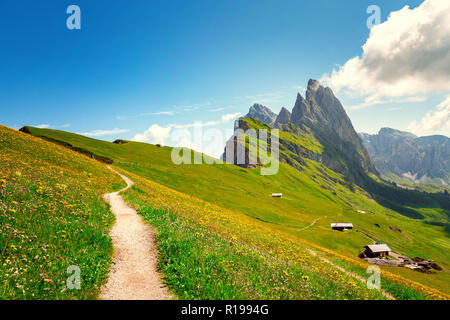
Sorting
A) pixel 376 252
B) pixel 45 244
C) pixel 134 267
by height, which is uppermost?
pixel 45 244

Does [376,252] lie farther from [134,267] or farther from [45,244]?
[45,244]

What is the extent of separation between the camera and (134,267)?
393 inches

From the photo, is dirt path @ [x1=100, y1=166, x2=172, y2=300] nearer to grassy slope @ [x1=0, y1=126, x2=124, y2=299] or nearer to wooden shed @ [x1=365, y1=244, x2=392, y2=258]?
grassy slope @ [x1=0, y1=126, x2=124, y2=299]

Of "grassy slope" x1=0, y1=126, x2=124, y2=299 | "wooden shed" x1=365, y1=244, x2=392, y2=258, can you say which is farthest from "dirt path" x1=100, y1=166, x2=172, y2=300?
"wooden shed" x1=365, y1=244, x2=392, y2=258

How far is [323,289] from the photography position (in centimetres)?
1015

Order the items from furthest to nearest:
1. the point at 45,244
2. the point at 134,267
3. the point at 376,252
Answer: the point at 376,252
the point at 134,267
the point at 45,244

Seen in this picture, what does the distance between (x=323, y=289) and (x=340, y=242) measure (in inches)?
2971

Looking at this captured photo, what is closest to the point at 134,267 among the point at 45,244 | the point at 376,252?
the point at 45,244

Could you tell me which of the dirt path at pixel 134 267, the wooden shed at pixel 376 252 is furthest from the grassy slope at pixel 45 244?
the wooden shed at pixel 376 252

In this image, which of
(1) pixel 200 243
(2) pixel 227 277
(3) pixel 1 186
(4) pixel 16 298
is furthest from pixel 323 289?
(3) pixel 1 186

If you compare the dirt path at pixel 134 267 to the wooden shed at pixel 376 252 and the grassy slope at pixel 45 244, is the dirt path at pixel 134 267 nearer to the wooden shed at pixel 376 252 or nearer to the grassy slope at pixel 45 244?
the grassy slope at pixel 45 244

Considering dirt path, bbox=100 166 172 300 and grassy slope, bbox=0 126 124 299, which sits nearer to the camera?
grassy slope, bbox=0 126 124 299

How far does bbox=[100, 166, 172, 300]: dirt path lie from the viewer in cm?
793
